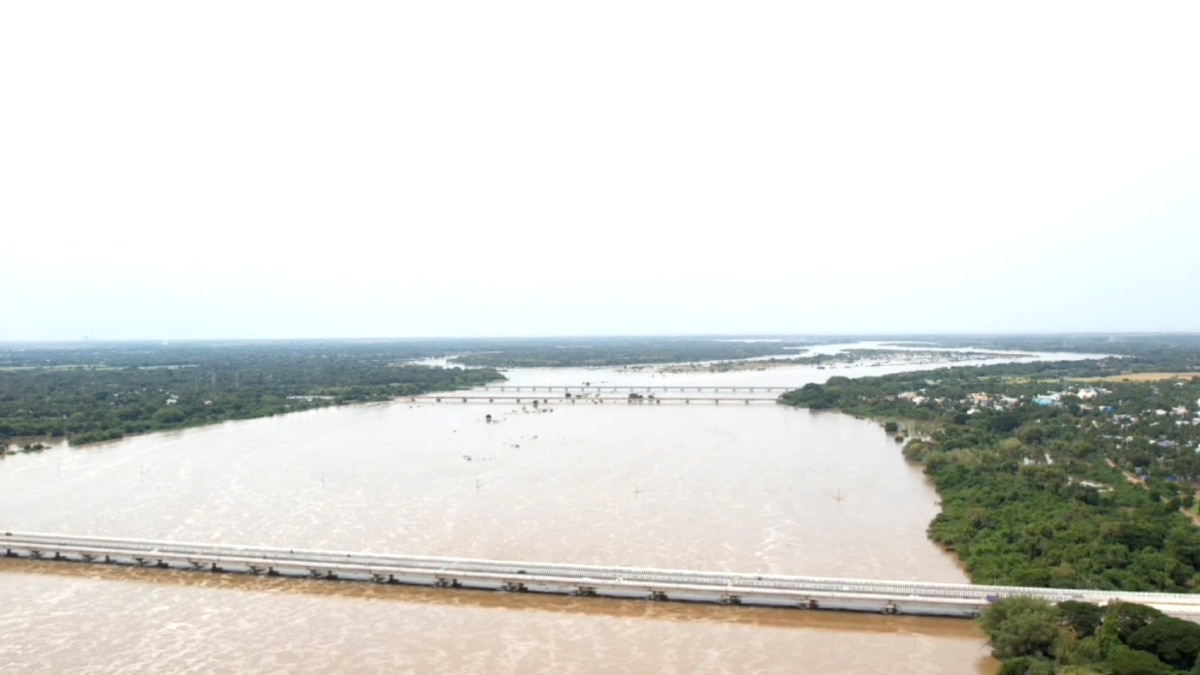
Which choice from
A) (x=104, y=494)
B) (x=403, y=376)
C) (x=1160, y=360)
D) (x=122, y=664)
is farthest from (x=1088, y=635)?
(x=1160, y=360)

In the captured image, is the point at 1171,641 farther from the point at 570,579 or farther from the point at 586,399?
the point at 586,399

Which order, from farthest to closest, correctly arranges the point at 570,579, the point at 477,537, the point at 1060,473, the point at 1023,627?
the point at 1060,473 < the point at 477,537 < the point at 570,579 < the point at 1023,627

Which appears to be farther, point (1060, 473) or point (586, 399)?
point (586, 399)

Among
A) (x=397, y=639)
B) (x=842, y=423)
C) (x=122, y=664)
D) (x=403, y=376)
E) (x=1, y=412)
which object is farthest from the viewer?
(x=403, y=376)

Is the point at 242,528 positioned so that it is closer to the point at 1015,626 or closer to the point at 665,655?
the point at 665,655

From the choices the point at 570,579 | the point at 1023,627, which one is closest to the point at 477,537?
the point at 570,579
